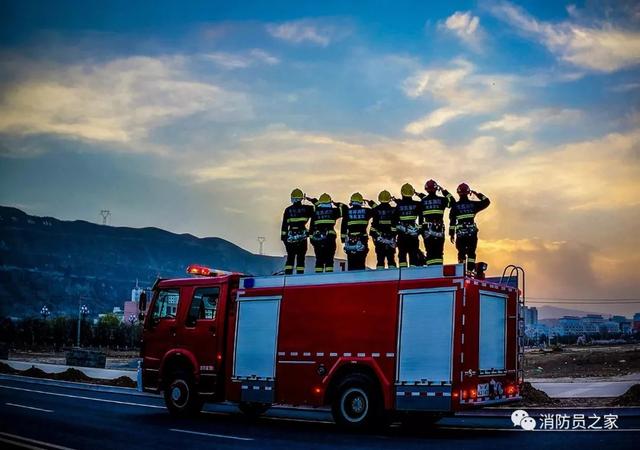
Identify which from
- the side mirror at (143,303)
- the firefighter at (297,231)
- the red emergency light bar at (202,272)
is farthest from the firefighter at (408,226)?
the side mirror at (143,303)

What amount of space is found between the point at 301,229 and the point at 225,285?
279 cm

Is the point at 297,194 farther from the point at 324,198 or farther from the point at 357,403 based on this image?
the point at 357,403

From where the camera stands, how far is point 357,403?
13250mm

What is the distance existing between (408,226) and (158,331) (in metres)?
6.37

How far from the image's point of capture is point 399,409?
12.7m

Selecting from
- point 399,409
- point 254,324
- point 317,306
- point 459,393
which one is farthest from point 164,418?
point 459,393

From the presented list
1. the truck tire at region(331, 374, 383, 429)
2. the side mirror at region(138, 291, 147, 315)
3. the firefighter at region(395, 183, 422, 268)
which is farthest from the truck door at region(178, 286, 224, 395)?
the firefighter at region(395, 183, 422, 268)

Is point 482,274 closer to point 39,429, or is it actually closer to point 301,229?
point 301,229

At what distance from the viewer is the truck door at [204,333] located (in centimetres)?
1560

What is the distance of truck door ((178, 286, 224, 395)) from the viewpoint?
15602mm

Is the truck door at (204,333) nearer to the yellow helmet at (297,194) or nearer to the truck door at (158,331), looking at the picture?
the truck door at (158,331)

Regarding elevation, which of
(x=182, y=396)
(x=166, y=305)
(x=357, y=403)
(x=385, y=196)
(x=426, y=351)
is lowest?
(x=182, y=396)

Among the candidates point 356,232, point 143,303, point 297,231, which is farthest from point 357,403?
point 143,303

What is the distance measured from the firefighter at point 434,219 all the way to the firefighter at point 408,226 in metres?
0.29
